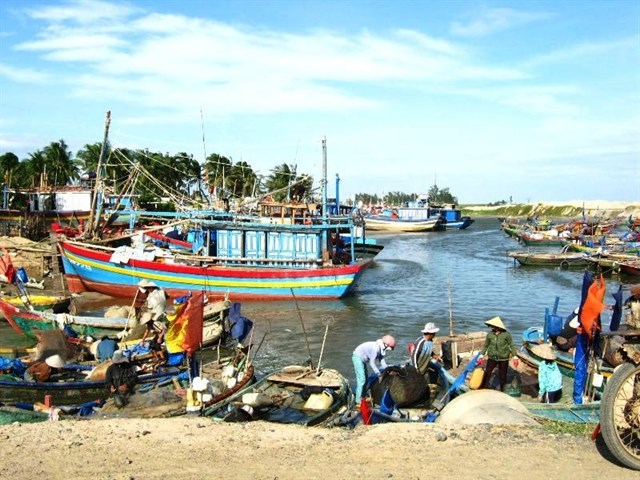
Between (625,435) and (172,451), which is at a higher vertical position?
(625,435)

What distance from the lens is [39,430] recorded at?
7.53 metres

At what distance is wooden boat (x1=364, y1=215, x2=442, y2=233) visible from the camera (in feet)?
259

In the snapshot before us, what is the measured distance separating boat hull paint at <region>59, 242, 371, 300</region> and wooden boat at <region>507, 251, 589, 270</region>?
56.9ft

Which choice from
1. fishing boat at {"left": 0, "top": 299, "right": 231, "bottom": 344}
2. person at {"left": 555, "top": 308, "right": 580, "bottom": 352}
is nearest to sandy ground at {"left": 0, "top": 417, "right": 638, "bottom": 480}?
person at {"left": 555, "top": 308, "right": 580, "bottom": 352}

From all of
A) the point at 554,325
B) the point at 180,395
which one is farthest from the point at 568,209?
the point at 180,395

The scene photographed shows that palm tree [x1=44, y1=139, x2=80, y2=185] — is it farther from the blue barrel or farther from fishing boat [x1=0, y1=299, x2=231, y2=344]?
the blue barrel

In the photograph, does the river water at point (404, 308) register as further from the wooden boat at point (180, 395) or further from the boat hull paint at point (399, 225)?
the boat hull paint at point (399, 225)

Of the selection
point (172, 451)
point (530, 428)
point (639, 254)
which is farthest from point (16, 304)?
point (639, 254)

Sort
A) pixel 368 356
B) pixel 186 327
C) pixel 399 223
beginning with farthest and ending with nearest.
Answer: pixel 399 223, pixel 368 356, pixel 186 327

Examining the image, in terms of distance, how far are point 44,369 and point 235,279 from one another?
43.0 feet

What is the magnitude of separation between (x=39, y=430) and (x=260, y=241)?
17.9 metres

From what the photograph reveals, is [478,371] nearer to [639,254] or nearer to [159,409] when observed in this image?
[159,409]

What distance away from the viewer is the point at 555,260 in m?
37.6

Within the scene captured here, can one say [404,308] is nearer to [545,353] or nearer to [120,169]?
[545,353]
